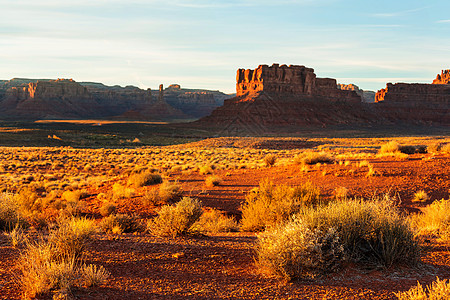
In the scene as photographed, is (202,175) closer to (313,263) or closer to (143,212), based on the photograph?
(143,212)

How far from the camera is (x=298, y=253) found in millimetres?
4844

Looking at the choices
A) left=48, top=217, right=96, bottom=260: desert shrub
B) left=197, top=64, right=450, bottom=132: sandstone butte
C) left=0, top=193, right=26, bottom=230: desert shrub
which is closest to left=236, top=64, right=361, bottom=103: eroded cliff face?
left=197, top=64, right=450, bottom=132: sandstone butte

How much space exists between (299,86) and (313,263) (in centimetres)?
12486

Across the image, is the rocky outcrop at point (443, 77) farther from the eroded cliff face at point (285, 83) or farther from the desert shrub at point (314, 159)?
the desert shrub at point (314, 159)

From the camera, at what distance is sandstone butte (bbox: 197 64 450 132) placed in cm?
10812

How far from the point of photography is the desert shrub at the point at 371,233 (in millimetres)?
5371

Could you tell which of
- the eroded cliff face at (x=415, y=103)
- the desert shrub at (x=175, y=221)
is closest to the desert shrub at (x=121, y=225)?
the desert shrub at (x=175, y=221)

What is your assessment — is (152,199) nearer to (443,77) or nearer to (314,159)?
(314,159)

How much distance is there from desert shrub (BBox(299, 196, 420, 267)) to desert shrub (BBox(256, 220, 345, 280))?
325mm

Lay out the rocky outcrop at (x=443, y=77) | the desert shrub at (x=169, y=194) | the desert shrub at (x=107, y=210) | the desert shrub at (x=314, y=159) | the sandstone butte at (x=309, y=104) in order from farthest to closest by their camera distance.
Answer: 1. the rocky outcrop at (x=443, y=77)
2. the sandstone butte at (x=309, y=104)
3. the desert shrub at (x=314, y=159)
4. the desert shrub at (x=169, y=194)
5. the desert shrub at (x=107, y=210)

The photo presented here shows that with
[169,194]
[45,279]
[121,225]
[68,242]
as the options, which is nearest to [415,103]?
[169,194]

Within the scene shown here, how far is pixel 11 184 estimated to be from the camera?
20.3 metres

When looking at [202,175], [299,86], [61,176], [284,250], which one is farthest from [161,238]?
[299,86]

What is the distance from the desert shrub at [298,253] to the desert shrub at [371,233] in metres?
0.33
